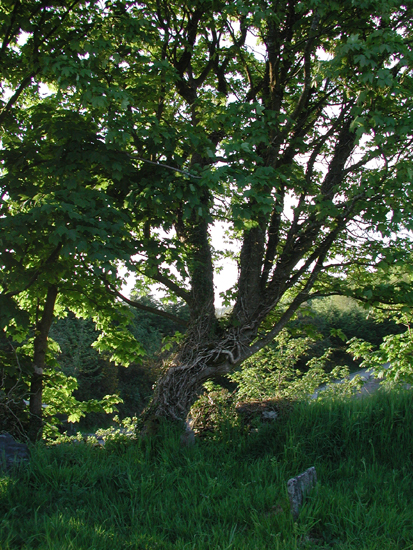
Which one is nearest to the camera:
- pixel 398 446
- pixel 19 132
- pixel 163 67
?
pixel 398 446

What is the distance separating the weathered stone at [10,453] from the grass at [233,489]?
0.36 ft

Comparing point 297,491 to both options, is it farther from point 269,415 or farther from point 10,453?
point 10,453

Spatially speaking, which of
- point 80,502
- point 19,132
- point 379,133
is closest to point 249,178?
point 379,133

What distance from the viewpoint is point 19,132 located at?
625 cm

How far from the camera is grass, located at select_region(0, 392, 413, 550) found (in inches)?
111

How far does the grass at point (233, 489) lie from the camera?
2.81 meters

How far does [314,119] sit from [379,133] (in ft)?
8.07

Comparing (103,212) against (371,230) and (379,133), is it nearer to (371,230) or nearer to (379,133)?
(379,133)

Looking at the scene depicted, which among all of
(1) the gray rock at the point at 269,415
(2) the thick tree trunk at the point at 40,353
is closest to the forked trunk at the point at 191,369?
(1) the gray rock at the point at 269,415

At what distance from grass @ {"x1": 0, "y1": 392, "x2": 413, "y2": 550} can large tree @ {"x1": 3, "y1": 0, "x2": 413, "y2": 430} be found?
1.29 meters

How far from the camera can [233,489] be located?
3.45 m

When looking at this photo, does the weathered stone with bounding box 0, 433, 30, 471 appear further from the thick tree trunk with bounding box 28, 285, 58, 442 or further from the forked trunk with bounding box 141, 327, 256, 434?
the thick tree trunk with bounding box 28, 285, 58, 442

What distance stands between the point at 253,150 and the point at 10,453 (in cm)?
434

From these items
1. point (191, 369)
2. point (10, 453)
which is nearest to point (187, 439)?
point (191, 369)
